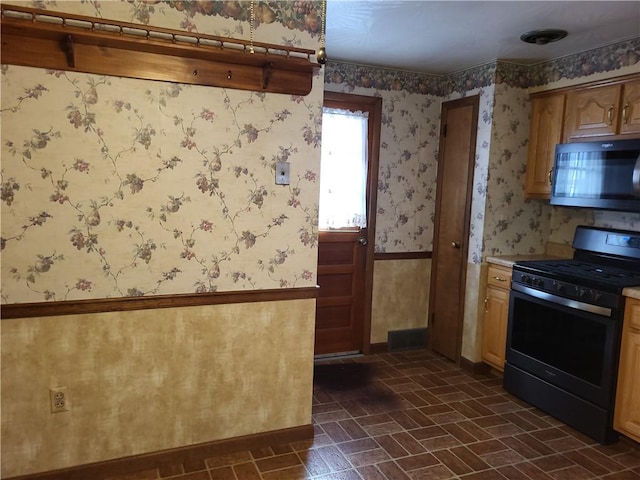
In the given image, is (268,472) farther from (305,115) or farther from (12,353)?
(305,115)

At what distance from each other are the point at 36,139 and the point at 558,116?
10.7ft

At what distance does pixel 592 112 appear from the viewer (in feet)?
10.5

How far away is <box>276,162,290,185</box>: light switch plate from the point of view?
2520mm

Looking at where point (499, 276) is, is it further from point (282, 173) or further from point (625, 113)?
point (282, 173)

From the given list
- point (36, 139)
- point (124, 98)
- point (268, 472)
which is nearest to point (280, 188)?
point (124, 98)

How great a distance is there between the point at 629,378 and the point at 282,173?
7.30ft

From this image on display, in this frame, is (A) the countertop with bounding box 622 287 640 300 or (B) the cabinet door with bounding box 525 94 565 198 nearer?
(A) the countertop with bounding box 622 287 640 300

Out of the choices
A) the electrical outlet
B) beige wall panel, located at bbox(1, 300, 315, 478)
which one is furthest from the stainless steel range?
the electrical outlet

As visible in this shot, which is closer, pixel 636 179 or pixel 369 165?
pixel 636 179

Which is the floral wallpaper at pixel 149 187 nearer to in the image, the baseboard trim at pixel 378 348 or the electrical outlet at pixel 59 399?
the electrical outlet at pixel 59 399

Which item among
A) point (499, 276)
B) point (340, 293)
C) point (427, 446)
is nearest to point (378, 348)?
point (340, 293)

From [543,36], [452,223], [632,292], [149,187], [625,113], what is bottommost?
[632,292]

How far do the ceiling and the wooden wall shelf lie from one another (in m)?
0.50

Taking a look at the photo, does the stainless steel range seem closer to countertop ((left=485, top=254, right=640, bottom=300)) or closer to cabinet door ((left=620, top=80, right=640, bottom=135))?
countertop ((left=485, top=254, right=640, bottom=300))
